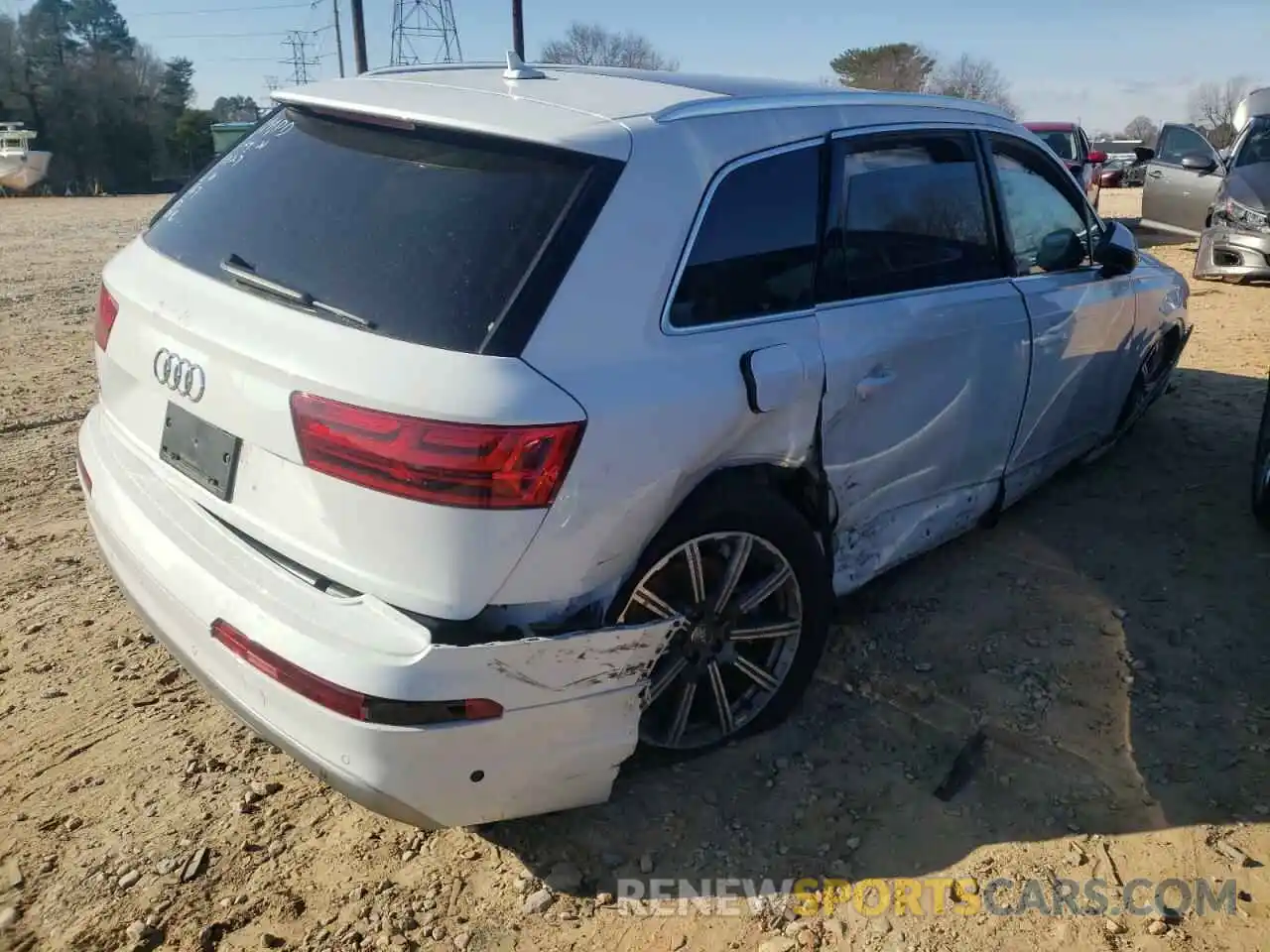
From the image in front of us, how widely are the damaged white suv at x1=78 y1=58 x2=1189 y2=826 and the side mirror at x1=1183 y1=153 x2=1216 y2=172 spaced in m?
8.87

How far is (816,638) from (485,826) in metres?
1.07

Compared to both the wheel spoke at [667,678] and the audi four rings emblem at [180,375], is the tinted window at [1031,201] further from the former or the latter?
the audi four rings emblem at [180,375]

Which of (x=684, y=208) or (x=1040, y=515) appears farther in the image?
(x=1040, y=515)

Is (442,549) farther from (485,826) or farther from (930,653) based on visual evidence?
(930,653)

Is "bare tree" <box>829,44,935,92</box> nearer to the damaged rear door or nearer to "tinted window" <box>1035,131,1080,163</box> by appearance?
"tinted window" <box>1035,131,1080,163</box>

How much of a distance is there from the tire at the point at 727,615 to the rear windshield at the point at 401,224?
756 mm

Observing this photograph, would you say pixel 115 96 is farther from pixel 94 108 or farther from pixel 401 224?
pixel 401 224

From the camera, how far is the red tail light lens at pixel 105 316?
2732mm

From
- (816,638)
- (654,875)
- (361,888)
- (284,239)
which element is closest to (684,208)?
(284,239)

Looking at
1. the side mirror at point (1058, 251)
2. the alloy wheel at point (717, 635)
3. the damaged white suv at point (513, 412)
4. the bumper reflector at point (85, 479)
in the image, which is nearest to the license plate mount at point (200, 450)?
the damaged white suv at point (513, 412)

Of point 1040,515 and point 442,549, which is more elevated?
point 442,549

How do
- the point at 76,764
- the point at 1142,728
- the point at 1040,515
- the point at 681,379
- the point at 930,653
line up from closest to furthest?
the point at 681,379
the point at 76,764
the point at 1142,728
the point at 930,653
the point at 1040,515

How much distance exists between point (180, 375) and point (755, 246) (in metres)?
1.48

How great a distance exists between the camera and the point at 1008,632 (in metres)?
3.59
